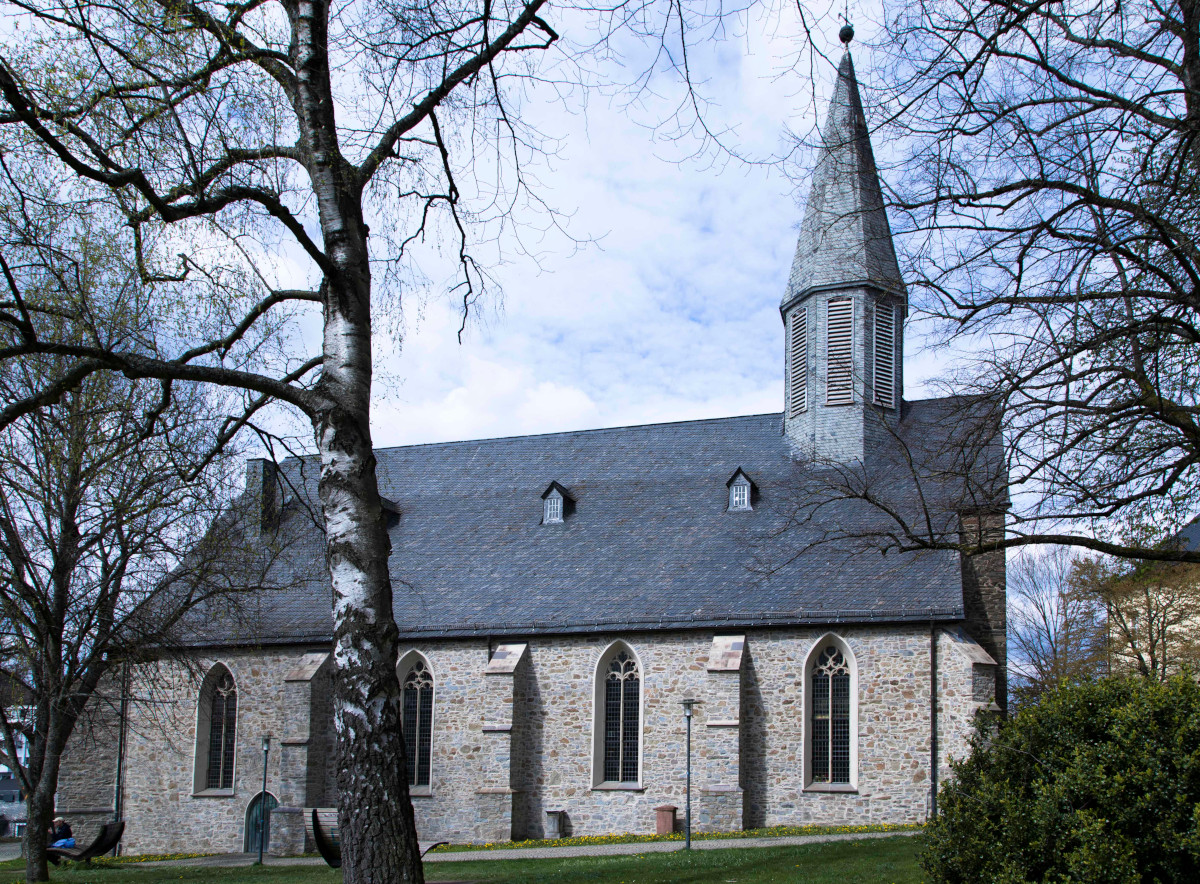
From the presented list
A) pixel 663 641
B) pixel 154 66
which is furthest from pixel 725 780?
pixel 154 66

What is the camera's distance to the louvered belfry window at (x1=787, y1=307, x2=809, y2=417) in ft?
79.9

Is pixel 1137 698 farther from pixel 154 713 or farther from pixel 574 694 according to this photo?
pixel 154 713

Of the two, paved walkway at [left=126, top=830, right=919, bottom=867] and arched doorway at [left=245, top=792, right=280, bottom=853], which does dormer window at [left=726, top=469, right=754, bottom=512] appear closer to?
paved walkway at [left=126, top=830, right=919, bottom=867]

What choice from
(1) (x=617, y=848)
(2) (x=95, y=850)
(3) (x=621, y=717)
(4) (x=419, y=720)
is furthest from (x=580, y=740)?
(2) (x=95, y=850)

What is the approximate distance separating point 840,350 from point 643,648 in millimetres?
7828

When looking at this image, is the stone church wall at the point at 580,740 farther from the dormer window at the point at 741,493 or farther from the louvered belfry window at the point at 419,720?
the dormer window at the point at 741,493

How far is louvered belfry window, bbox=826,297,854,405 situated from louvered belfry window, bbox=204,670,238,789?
14.6 metres

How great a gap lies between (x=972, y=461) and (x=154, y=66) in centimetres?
674

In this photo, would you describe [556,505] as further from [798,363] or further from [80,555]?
[80,555]

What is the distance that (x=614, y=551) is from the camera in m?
23.5

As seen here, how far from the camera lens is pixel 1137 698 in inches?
302

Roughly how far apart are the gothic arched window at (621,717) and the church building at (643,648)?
0.05 m

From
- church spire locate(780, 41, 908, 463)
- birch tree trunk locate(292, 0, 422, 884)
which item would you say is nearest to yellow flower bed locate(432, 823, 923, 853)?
church spire locate(780, 41, 908, 463)

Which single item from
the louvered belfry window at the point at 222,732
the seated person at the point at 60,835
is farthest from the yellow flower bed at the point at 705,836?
the seated person at the point at 60,835
